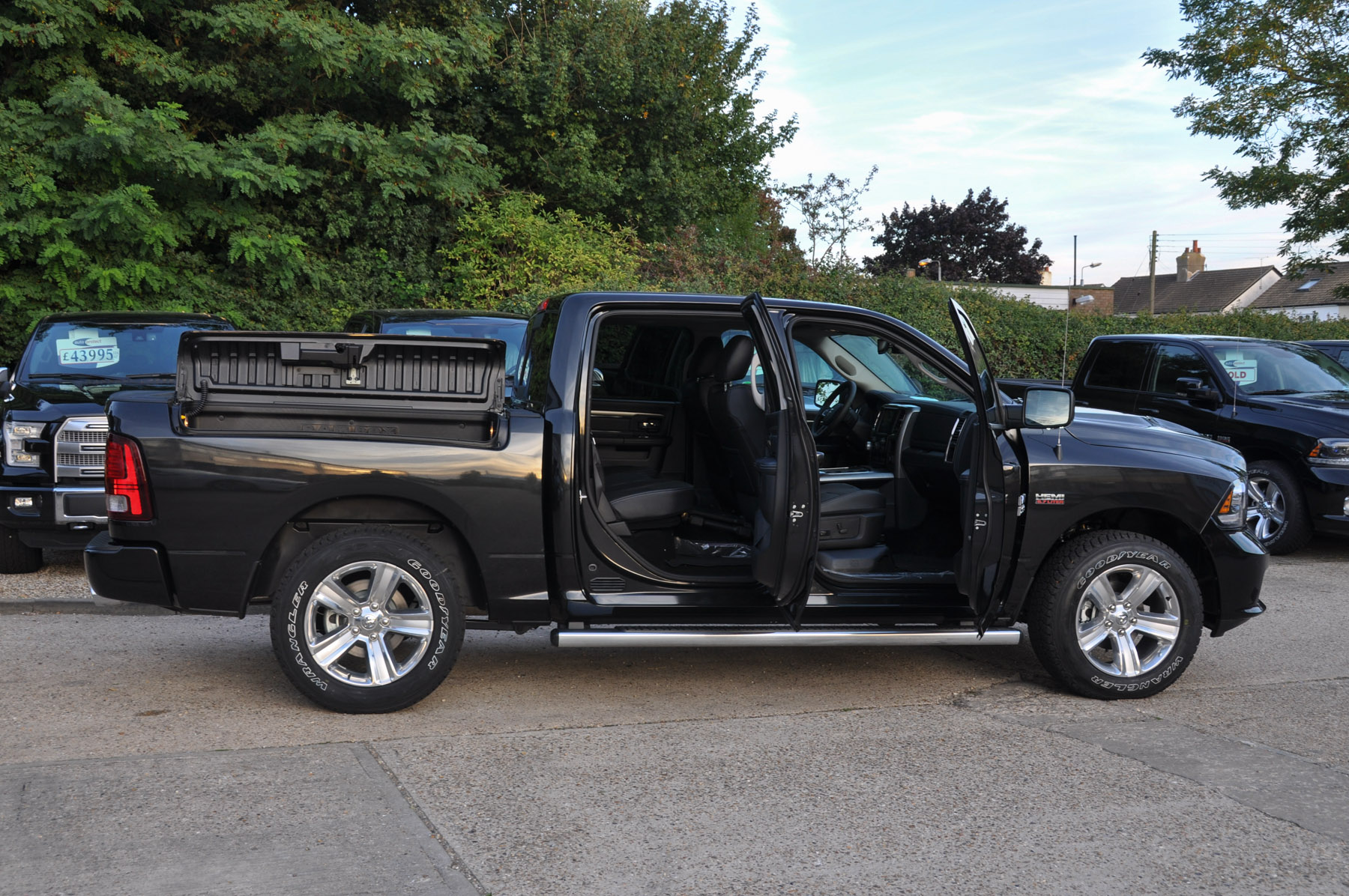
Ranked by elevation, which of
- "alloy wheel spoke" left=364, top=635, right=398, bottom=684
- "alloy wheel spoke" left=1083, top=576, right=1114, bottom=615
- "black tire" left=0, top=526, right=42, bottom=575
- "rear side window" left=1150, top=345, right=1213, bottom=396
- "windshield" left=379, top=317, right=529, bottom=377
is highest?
"windshield" left=379, top=317, right=529, bottom=377

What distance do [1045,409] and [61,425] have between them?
20.8ft

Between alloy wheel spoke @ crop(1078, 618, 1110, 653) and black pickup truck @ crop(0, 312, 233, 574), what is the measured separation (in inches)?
223

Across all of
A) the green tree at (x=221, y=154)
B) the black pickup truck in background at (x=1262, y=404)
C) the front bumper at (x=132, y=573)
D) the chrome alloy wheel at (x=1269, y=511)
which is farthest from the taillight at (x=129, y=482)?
the green tree at (x=221, y=154)

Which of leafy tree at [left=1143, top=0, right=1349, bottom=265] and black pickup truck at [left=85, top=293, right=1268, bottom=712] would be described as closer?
black pickup truck at [left=85, top=293, right=1268, bottom=712]

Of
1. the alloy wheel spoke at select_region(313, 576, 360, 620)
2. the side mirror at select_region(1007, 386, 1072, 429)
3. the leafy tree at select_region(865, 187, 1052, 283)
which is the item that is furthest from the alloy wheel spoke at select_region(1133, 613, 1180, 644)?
the leafy tree at select_region(865, 187, 1052, 283)

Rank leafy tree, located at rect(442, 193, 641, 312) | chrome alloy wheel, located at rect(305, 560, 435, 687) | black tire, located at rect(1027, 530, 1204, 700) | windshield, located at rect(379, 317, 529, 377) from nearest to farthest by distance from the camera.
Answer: chrome alloy wheel, located at rect(305, 560, 435, 687) → black tire, located at rect(1027, 530, 1204, 700) → windshield, located at rect(379, 317, 529, 377) → leafy tree, located at rect(442, 193, 641, 312)

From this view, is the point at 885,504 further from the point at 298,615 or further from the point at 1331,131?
the point at 1331,131

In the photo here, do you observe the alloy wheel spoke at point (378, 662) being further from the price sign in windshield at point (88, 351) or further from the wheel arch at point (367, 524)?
the price sign in windshield at point (88, 351)

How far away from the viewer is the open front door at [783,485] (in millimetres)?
4824

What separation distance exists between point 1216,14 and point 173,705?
21.1 m

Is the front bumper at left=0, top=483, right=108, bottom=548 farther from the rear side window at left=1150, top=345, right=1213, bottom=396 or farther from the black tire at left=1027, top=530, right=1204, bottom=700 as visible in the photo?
the rear side window at left=1150, top=345, right=1213, bottom=396

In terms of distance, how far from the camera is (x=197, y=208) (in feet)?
51.4

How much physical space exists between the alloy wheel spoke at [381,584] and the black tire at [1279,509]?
7.57 m

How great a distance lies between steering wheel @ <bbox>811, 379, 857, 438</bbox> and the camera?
6.50m
